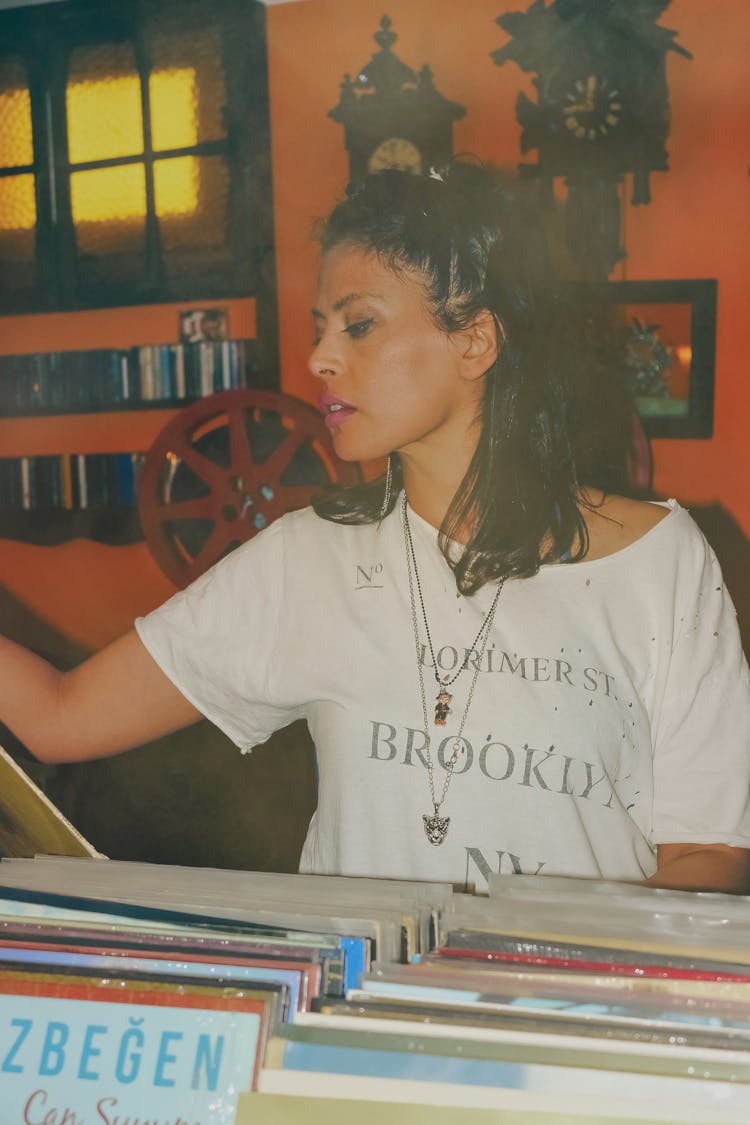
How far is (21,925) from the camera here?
1.01 m

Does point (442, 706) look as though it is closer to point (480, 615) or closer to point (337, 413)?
point (480, 615)

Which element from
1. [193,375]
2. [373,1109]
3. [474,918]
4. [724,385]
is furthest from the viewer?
[193,375]

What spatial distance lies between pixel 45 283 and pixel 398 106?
2.01 feet

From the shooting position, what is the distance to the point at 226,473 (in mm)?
1675

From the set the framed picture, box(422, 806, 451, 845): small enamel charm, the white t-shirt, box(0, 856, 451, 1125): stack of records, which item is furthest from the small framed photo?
box(0, 856, 451, 1125): stack of records

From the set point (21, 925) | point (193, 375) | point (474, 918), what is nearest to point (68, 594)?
point (193, 375)

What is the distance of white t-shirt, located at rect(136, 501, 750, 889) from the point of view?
4.78 ft

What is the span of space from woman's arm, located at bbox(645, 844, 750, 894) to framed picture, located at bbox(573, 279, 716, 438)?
0.54 m

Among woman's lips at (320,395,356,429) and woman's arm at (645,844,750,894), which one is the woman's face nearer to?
woman's lips at (320,395,356,429)

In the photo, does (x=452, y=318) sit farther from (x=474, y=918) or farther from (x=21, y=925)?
(x=21, y=925)

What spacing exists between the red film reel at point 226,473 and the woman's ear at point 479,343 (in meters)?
0.22

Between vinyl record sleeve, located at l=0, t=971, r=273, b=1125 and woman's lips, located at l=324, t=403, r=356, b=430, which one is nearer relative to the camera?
vinyl record sleeve, located at l=0, t=971, r=273, b=1125

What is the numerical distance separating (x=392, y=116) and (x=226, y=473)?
548 mm

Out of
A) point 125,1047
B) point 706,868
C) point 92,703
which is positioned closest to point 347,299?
point 92,703
